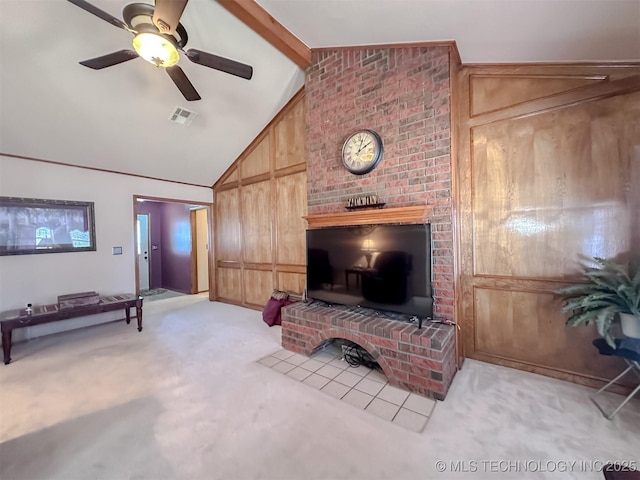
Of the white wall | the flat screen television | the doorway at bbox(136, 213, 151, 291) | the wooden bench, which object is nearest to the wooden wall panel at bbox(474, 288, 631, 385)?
the flat screen television

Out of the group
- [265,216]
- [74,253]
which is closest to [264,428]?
[265,216]

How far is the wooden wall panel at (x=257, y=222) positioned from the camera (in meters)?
4.40

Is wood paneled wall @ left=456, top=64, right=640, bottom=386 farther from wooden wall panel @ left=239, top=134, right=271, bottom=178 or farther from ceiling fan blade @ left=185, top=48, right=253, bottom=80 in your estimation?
wooden wall panel @ left=239, top=134, right=271, bottom=178

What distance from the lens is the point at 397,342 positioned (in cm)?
216

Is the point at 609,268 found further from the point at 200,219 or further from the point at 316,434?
the point at 200,219

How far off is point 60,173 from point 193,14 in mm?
2937

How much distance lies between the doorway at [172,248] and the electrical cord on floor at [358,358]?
14.2ft

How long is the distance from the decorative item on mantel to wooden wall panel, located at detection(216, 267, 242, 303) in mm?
2958

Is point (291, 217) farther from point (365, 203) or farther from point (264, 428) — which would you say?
point (264, 428)

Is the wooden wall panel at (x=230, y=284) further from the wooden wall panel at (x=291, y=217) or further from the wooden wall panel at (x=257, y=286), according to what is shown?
the wooden wall panel at (x=291, y=217)

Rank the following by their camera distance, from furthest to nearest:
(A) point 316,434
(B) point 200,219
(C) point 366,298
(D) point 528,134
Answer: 1. (B) point 200,219
2. (C) point 366,298
3. (D) point 528,134
4. (A) point 316,434

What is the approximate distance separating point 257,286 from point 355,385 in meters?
2.81

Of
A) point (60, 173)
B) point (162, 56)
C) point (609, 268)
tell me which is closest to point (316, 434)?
point (609, 268)

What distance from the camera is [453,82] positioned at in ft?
8.01
